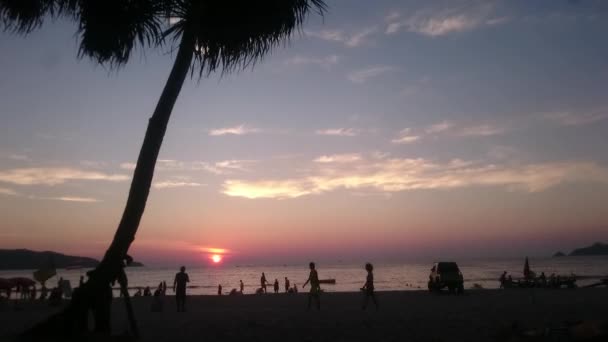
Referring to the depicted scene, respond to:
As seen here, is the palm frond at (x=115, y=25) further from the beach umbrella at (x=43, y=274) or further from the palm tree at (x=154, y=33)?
the beach umbrella at (x=43, y=274)

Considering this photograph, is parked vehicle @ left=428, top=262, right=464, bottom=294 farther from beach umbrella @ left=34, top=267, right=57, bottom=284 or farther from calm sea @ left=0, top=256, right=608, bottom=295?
calm sea @ left=0, top=256, right=608, bottom=295

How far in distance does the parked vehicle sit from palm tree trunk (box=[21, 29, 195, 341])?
20625 mm

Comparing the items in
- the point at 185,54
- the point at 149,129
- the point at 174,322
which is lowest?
the point at 174,322

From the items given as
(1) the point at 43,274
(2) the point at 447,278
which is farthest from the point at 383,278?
(1) the point at 43,274

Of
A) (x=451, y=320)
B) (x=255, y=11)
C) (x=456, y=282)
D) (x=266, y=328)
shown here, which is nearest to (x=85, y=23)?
(x=255, y=11)

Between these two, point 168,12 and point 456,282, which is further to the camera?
point 456,282

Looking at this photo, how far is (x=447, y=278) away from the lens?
1024 inches

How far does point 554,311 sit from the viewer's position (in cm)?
1334

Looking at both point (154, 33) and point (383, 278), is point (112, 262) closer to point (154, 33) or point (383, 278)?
point (154, 33)

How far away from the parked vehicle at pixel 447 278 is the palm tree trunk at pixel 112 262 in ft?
67.7

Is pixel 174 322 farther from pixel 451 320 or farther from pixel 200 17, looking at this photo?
pixel 200 17

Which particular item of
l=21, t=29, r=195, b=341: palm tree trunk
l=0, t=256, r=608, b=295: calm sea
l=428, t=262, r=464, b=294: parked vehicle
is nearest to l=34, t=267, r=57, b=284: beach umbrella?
l=428, t=262, r=464, b=294: parked vehicle

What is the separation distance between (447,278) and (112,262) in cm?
2130

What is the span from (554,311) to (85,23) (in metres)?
12.8
